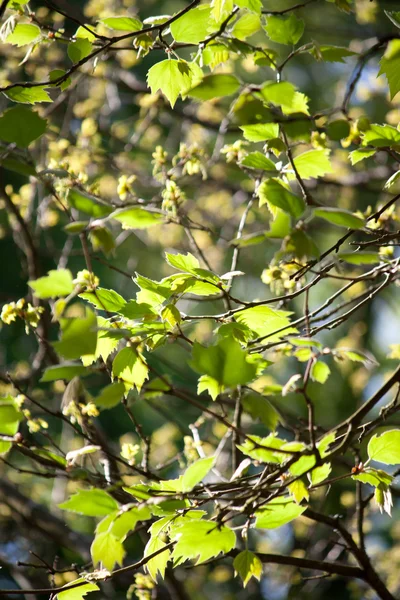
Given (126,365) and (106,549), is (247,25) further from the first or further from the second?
(106,549)

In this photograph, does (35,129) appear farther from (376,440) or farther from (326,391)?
(326,391)

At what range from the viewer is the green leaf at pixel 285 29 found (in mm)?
1169

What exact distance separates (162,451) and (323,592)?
52.2 inches

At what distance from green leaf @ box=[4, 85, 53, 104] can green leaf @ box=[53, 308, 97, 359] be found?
0.52m

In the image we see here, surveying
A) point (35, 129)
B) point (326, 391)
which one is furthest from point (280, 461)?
point (326, 391)

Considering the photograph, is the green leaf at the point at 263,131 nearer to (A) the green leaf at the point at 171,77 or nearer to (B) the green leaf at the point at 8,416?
(A) the green leaf at the point at 171,77

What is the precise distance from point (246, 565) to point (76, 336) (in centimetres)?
47

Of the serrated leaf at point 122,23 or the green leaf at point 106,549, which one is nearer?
the green leaf at point 106,549

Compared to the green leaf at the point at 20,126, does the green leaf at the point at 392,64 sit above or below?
below

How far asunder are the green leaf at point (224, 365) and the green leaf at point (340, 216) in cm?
21

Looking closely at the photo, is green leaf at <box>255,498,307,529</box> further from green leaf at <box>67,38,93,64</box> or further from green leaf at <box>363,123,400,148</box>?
green leaf at <box>67,38,93,64</box>

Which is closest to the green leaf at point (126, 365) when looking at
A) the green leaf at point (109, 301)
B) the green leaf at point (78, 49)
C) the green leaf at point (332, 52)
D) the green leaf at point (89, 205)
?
the green leaf at point (109, 301)

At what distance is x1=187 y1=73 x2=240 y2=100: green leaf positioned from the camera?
96 cm

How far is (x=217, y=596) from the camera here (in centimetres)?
410
